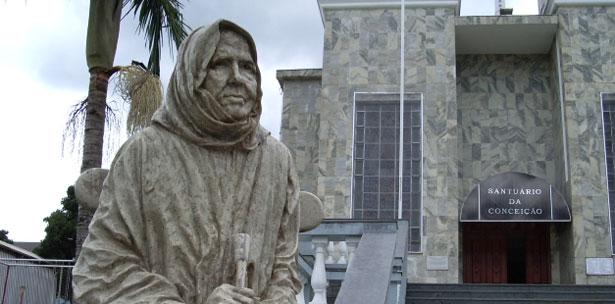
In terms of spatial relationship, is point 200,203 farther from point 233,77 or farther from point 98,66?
point 98,66

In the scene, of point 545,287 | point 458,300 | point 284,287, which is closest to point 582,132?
point 545,287

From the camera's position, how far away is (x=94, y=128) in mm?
9227

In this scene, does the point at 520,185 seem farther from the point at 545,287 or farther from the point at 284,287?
the point at 284,287

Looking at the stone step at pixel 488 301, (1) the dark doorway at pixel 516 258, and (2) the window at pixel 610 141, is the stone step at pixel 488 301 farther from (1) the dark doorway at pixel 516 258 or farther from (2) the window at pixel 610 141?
(1) the dark doorway at pixel 516 258

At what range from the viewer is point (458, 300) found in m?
9.27

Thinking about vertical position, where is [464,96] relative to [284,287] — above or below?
above

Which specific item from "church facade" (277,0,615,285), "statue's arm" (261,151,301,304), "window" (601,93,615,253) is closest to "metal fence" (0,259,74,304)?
"church facade" (277,0,615,285)

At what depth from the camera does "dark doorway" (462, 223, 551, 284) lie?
20.5 m

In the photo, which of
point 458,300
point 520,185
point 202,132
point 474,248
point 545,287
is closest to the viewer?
point 202,132

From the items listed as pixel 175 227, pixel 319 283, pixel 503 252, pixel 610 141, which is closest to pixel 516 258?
pixel 503 252

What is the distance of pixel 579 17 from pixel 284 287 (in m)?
18.5

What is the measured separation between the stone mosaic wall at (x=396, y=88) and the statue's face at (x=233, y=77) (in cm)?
1572

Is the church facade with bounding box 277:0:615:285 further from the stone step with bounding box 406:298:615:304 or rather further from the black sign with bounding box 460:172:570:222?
the stone step with bounding box 406:298:615:304

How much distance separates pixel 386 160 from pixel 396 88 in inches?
74.3
